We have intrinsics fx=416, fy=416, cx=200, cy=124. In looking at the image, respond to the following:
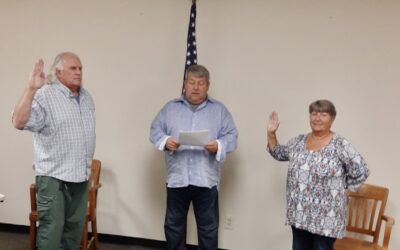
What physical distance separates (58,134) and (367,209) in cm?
217

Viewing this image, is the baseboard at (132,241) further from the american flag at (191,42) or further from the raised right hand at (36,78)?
the raised right hand at (36,78)

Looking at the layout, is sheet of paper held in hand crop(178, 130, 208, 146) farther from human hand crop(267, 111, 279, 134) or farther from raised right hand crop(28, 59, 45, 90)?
raised right hand crop(28, 59, 45, 90)

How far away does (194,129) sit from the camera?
2.82 meters

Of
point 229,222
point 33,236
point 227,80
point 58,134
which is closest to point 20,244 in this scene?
point 33,236

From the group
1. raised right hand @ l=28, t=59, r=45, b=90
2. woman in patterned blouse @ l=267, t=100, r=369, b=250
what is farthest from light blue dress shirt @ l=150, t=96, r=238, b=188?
raised right hand @ l=28, t=59, r=45, b=90

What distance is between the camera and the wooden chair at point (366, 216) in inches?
111

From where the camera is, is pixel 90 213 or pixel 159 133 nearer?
pixel 159 133

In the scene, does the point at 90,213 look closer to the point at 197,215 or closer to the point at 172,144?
the point at 197,215

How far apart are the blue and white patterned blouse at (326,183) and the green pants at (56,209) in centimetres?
135

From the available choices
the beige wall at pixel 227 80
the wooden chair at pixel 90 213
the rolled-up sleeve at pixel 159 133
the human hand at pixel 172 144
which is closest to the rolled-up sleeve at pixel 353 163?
the beige wall at pixel 227 80

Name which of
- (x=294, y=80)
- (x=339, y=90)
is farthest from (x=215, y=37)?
(x=339, y=90)

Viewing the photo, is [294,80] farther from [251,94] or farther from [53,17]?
[53,17]

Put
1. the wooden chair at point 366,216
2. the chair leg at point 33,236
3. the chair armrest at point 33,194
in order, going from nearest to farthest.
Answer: the wooden chair at point 366,216 < the chair armrest at point 33,194 < the chair leg at point 33,236

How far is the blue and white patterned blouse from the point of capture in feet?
7.91
